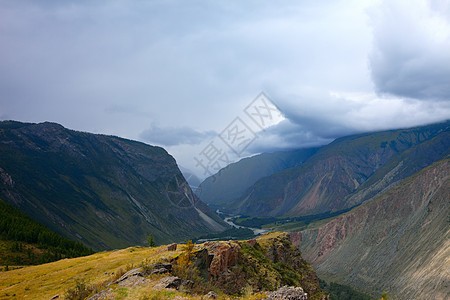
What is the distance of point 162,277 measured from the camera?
2106cm

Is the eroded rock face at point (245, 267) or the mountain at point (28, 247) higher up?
the mountain at point (28, 247)

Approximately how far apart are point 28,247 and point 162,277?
131ft

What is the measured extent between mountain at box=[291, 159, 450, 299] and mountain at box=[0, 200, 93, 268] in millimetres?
92172

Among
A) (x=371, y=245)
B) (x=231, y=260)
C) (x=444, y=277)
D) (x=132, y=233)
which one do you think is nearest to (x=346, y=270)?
(x=371, y=245)

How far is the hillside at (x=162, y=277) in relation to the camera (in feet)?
Result: 63.8

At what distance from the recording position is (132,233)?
7160 inches

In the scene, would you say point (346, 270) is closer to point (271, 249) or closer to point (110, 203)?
point (271, 249)

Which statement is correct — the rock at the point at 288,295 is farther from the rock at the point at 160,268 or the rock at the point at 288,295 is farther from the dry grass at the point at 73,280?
the rock at the point at 160,268

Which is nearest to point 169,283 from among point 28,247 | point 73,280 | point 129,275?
point 129,275

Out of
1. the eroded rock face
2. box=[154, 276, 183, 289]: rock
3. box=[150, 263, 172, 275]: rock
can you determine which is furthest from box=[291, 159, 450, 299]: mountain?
box=[154, 276, 183, 289]: rock

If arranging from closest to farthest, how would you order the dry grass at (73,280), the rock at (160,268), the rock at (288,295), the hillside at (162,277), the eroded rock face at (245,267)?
1. the dry grass at (73,280)
2. the rock at (288,295)
3. the hillside at (162,277)
4. the rock at (160,268)
5. the eroded rock face at (245,267)

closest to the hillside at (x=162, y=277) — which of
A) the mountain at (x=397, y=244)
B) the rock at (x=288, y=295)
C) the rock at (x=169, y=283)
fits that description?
the rock at (x=169, y=283)

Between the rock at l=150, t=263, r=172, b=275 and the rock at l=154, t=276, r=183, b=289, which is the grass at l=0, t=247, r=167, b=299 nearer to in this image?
the rock at l=150, t=263, r=172, b=275

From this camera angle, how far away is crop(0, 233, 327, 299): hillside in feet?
63.8
